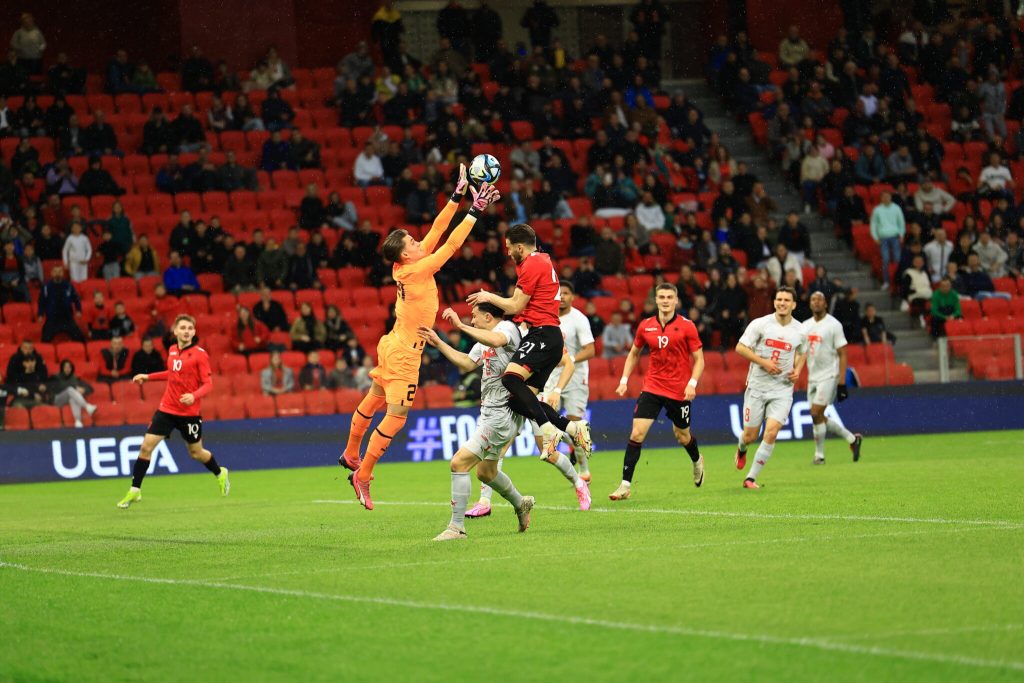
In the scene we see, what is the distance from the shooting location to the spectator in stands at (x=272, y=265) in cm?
2719

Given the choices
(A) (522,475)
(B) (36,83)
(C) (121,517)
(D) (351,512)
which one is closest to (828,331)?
(A) (522,475)

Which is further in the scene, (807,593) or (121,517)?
(121,517)

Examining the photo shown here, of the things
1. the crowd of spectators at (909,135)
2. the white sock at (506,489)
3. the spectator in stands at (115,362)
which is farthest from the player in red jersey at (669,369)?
the crowd of spectators at (909,135)

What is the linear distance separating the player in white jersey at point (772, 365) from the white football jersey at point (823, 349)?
11.5ft

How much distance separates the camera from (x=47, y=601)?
912 centimetres

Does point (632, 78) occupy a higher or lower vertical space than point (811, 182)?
higher

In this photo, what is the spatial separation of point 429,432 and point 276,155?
8.52m

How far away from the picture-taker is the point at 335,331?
25547 millimetres

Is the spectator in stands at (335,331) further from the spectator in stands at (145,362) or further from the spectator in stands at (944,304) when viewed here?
the spectator in stands at (944,304)

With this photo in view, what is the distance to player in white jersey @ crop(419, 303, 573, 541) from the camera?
11.6 metres

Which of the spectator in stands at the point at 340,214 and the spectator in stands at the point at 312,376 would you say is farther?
the spectator in stands at the point at 340,214

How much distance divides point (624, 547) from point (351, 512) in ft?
16.2

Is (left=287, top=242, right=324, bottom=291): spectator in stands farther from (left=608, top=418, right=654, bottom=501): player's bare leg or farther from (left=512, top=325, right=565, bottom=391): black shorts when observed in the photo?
(left=512, top=325, right=565, bottom=391): black shorts

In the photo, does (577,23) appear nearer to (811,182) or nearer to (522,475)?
(811,182)
